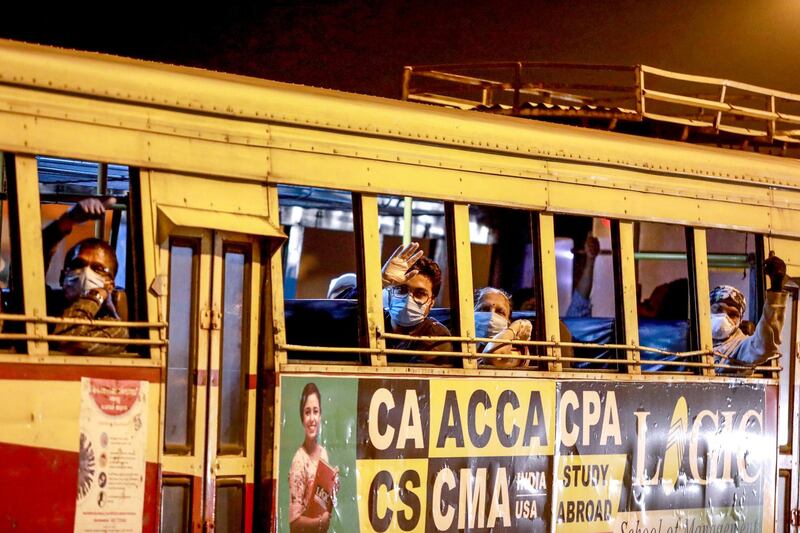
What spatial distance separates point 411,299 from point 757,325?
2788mm

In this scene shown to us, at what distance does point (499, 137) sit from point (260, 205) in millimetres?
1717

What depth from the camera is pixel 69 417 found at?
18.9 ft

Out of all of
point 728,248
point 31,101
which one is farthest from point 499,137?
point 728,248

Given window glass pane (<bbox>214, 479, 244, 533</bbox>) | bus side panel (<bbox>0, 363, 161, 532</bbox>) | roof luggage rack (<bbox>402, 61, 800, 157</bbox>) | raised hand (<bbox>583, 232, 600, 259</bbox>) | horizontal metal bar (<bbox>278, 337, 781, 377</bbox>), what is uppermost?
roof luggage rack (<bbox>402, 61, 800, 157</bbox>)

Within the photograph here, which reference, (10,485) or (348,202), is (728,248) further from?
(10,485)

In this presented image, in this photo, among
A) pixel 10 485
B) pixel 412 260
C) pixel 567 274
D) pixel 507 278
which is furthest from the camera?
pixel 567 274

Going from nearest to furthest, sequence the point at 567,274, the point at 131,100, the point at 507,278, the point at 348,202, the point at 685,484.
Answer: the point at 131,100, the point at 685,484, the point at 348,202, the point at 507,278, the point at 567,274

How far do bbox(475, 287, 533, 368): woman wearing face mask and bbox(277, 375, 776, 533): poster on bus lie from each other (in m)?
0.22

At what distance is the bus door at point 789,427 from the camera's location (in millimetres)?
9117

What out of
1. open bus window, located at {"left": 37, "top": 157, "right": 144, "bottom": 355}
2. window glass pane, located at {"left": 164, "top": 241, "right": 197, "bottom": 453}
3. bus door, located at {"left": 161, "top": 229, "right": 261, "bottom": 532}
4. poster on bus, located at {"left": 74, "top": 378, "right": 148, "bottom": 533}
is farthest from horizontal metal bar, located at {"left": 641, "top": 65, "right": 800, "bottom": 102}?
poster on bus, located at {"left": 74, "top": 378, "right": 148, "bottom": 533}

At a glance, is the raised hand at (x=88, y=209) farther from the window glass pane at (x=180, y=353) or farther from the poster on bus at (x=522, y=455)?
the poster on bus at (x=522, y=455)

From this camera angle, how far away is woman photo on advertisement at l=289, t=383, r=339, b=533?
6488 millimetres

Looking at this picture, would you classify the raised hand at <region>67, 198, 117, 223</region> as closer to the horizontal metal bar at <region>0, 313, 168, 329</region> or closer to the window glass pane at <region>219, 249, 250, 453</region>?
the horizontal metal bar at <region>0, 313, 168, 329</region>

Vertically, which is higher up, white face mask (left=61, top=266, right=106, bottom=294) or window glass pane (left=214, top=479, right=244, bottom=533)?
white face mask (left=61, top=266, right=106, bottom=294)
